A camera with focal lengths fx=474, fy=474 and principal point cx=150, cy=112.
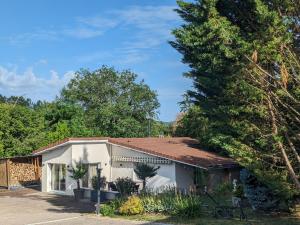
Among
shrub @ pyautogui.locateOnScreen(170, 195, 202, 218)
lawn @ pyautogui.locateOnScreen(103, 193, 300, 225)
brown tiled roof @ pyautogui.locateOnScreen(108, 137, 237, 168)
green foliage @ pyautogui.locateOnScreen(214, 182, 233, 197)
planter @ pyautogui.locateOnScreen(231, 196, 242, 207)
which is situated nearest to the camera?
lawn @ pyautogui.locateOnScreen(103, 193, 300, 225)

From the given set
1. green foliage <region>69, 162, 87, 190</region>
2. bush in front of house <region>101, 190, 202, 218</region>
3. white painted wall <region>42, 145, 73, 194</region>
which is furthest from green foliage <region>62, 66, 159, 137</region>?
bush in front of house <region>101, 190, 202, 218</region>

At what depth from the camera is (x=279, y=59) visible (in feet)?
49.1

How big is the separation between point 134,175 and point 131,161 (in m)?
1.00

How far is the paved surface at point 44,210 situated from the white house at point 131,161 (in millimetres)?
2112

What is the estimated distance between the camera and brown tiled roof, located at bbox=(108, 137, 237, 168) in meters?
28.6

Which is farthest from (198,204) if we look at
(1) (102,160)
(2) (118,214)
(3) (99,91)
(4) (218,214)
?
(3) (99,91)

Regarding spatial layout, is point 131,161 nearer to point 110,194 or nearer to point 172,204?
point 110,194

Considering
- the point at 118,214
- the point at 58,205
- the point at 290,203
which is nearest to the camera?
the point at 290,203

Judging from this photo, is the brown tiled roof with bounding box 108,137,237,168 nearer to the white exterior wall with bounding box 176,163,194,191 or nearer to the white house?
the white house

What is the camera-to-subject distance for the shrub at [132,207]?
70.6ft

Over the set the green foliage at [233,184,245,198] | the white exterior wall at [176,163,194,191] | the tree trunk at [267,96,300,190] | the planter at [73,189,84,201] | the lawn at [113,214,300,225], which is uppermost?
the tree trunk at [267,96,300,190]

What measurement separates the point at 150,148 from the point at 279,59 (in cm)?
1698

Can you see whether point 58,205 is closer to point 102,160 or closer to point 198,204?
point 102,160

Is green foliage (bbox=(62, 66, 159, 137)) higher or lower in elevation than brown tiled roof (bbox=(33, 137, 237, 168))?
higher
